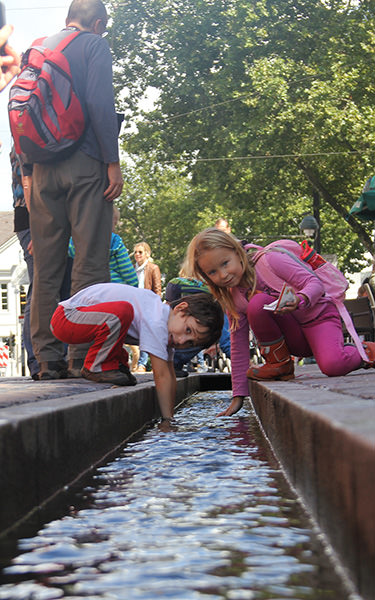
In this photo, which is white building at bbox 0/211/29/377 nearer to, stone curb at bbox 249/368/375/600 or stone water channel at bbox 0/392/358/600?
stone water channel at bbox 0/392/358/600

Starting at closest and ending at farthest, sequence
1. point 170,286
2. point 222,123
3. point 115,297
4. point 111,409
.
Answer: point 111,409, point 115,297, point 170,286, point 222,123

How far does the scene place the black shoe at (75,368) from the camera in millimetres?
5852

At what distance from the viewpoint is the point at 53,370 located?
5945mm

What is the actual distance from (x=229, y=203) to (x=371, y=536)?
30482 millimetres

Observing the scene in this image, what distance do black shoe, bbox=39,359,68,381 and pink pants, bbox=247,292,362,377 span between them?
138cm

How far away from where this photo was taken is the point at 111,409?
421 centimetres

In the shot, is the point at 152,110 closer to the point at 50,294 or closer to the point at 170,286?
the point at 170,286

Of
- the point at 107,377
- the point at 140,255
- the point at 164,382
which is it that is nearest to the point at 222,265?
the point at 164,382

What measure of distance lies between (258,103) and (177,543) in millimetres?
27132

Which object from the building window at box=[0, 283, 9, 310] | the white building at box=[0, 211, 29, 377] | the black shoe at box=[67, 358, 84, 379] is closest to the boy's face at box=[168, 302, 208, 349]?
the black shoe at box=[67, 358, 84, 379]

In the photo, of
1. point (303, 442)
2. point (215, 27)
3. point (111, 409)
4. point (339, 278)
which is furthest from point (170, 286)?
point (215, 27)

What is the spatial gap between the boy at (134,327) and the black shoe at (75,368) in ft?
1.07

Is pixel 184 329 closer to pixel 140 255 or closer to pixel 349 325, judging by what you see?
pixel 349 325

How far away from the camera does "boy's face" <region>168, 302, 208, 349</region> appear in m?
4.79
